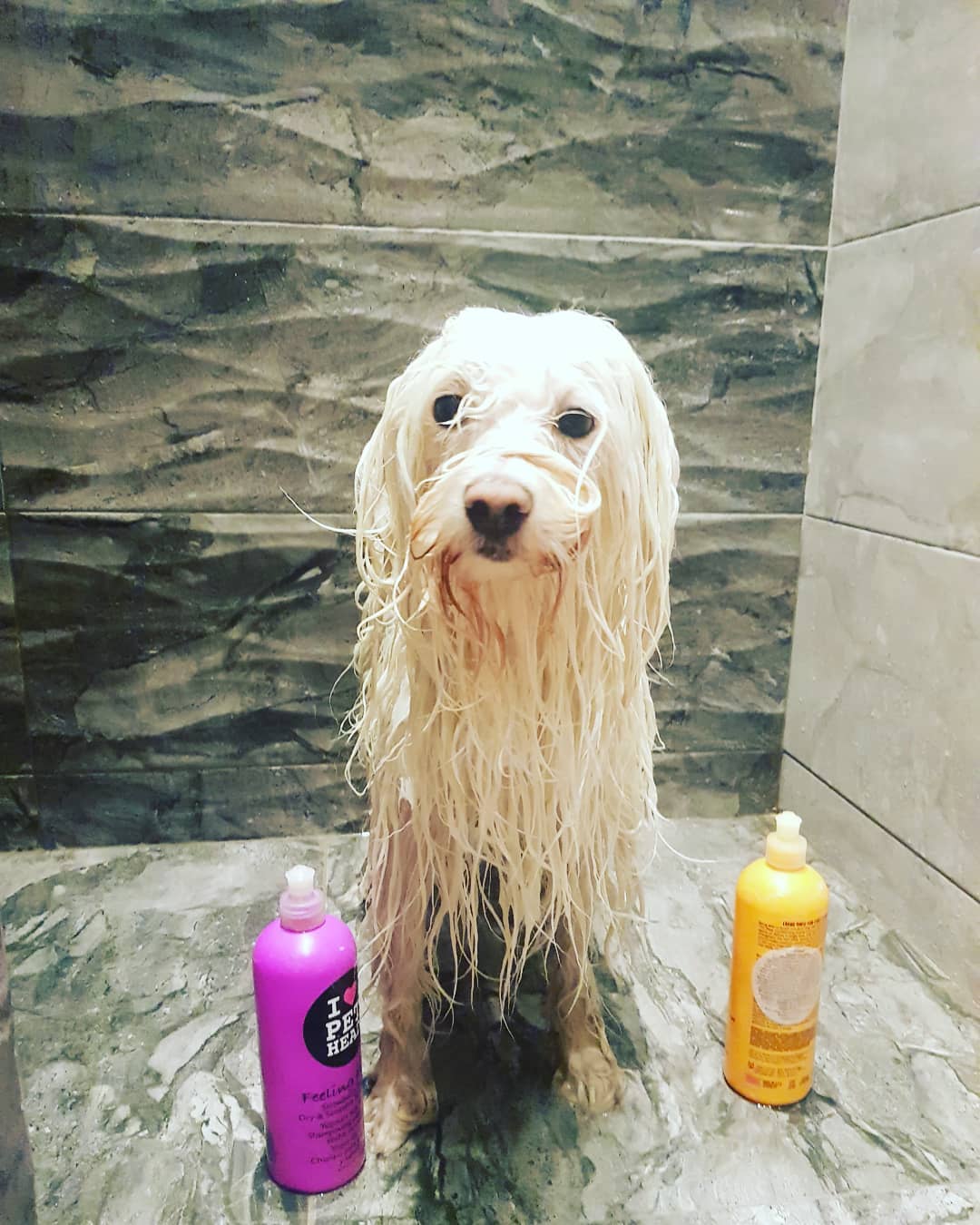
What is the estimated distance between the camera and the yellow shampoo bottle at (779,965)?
0.98 m

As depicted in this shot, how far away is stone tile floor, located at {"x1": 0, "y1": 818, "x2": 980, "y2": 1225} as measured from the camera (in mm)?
930

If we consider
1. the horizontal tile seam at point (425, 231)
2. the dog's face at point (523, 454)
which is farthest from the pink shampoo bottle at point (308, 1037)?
the horizontal tile seam at point (425, 231)

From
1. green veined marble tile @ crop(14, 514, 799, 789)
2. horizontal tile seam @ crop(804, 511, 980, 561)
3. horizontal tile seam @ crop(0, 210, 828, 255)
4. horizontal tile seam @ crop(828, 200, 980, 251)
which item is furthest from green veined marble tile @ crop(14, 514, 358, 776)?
horizontal tile seam @ crop(828, 200, 980, 251)

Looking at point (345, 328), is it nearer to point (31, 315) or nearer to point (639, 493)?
point (31, 315)

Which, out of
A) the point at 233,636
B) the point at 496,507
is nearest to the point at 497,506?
the point at 496,507

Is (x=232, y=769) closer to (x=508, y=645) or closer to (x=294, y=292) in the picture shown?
(x=294, y=292)

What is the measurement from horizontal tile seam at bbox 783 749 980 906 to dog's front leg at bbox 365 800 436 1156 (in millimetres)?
734

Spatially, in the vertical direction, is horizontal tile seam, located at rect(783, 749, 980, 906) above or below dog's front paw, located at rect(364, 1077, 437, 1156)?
above

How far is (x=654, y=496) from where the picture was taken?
3.01 feet

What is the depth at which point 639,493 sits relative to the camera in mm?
877

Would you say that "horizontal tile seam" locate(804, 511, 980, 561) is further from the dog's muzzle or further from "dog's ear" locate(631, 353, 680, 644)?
the dog's muzzle

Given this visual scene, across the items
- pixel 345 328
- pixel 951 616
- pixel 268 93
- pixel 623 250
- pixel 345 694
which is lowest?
pixel 345 694

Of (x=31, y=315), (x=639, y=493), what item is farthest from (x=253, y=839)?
(x=639, y=493)

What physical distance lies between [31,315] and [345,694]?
2.57ft
